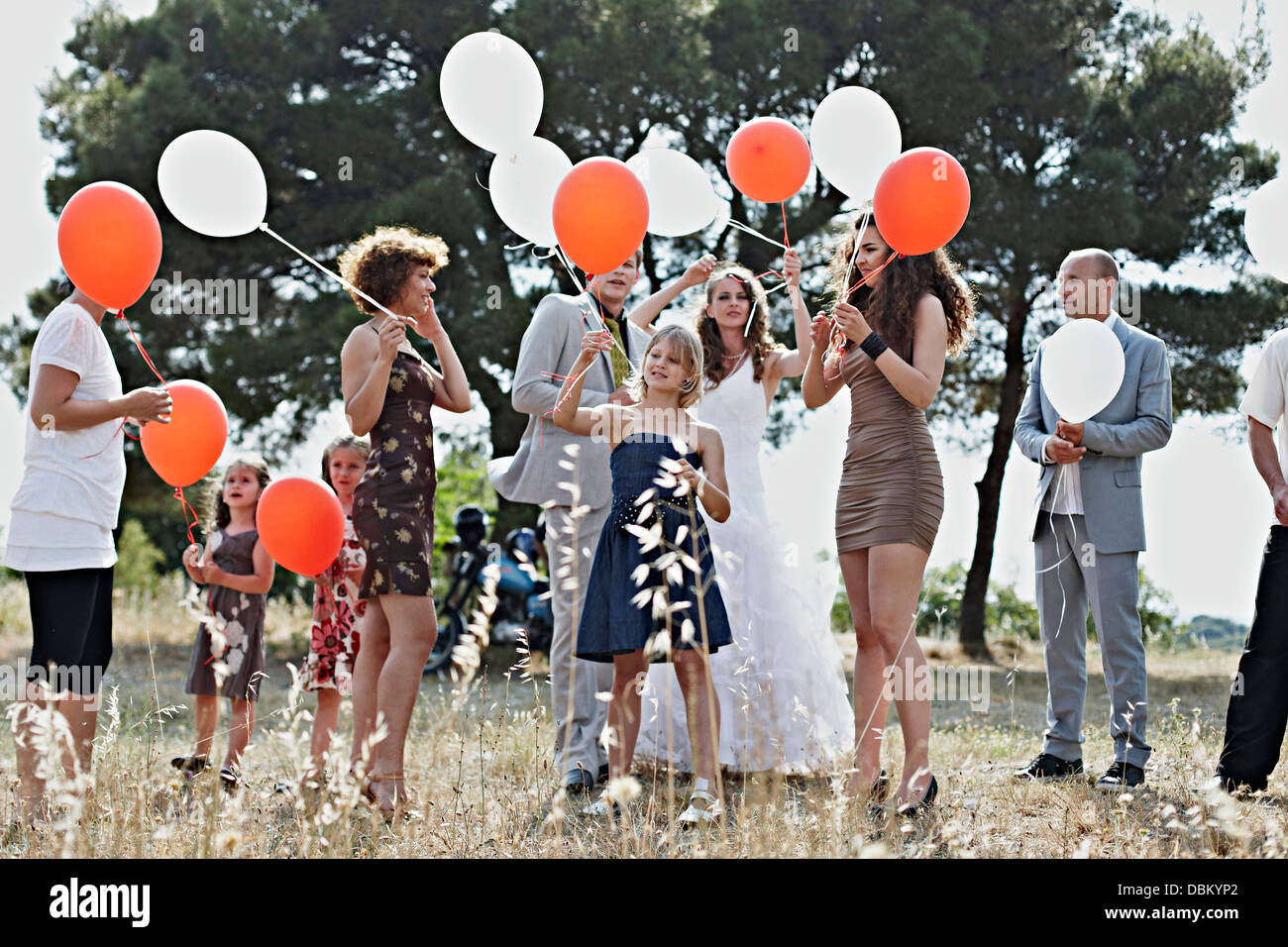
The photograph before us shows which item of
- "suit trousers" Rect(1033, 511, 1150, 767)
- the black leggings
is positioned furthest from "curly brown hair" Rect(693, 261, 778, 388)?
the black leggings

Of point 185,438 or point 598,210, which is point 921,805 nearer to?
point 598,210

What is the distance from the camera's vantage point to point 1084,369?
3271 millimetres

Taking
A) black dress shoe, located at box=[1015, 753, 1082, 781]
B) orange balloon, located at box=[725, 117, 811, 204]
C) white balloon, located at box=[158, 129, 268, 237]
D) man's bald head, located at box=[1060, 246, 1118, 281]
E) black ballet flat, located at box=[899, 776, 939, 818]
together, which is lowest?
black dress shoe, located at box=[1015, 753, 1082, 781]

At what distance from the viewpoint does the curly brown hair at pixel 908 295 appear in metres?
3.04

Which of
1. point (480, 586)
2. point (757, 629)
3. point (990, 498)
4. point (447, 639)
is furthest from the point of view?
point (990, 498)

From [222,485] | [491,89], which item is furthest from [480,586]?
[491,89]

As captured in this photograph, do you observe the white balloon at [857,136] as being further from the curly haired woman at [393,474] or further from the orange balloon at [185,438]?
the orange balloon at [185,438]

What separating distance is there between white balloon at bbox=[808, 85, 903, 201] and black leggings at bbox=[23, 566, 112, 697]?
2463 millimetres

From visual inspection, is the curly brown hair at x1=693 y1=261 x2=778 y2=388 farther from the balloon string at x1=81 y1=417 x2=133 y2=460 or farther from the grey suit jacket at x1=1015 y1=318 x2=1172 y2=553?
the balloon string at x1=81 y1=417 x2=133 y2=460

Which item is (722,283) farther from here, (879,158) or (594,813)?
(594,813)

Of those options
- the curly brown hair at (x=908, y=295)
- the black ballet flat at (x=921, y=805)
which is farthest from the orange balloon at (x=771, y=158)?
the black ballet flat at (x=921, y=805)

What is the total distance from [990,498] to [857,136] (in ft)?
22.6

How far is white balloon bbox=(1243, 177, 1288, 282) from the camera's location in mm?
3361

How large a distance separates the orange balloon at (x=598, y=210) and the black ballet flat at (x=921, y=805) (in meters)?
1.59
